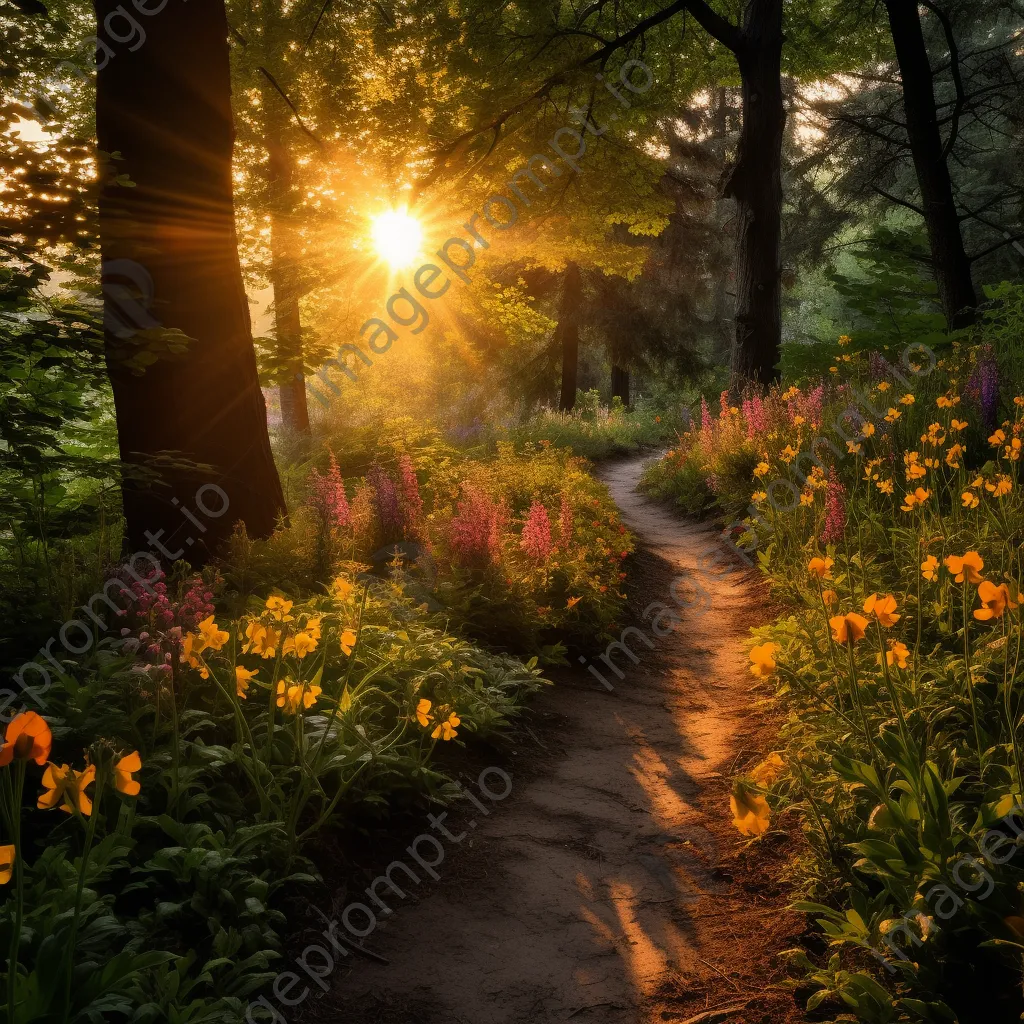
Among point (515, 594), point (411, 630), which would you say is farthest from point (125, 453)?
point (515, 594)

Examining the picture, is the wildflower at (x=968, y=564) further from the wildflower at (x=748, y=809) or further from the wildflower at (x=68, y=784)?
the wildflower at (x=68, y=784)

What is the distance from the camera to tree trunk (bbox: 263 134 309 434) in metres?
6.14

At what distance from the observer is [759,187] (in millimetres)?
10461

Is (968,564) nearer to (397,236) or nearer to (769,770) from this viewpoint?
(769,770)

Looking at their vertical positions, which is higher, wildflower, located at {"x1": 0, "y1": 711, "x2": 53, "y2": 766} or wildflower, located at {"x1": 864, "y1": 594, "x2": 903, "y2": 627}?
wildflower, located at {"x1": 864, "y1": 594, "x2": 903, "y2": 627}

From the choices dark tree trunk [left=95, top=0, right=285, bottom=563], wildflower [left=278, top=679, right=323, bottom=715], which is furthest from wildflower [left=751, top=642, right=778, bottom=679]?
dark tree trunk [left=95, top=0, right=285, bottom=563]

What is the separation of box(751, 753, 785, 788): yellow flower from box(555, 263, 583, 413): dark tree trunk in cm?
1837

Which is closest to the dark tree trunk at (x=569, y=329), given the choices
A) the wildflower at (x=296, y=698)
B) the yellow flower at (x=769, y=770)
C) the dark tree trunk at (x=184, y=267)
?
the dark tree trunk at (x=184, y=267)

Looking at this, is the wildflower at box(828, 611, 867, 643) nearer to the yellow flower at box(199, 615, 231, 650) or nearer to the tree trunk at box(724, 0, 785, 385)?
the yellow flower at box(199, 615, 231, 650)

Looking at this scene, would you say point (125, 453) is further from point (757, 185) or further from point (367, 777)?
point (757, 185)

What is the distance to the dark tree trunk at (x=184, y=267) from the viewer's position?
4.89 meters

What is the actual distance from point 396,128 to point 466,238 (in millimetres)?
1785

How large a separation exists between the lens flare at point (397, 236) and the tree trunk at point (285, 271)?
117 cm

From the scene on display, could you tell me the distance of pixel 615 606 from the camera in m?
6.02
